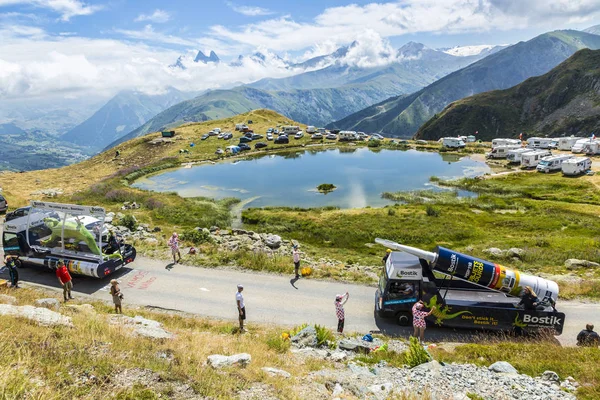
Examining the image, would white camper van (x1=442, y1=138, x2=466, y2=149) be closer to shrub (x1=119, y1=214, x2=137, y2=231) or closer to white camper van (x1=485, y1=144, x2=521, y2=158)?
white camper van (x1=485, y1=144, x2=521, y2=158)

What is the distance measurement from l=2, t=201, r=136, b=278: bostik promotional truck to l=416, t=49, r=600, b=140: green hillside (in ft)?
506

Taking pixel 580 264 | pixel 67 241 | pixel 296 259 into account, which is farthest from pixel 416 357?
pixel 580 264

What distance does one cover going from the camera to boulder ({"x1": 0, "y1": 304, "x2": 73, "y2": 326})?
1112 cm

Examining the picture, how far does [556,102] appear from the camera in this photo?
151 metres

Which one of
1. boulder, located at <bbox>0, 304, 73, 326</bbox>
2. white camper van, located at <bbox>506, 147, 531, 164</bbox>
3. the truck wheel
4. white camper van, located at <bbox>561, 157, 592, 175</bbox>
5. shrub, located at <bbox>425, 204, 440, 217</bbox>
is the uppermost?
white camper van, located at <bbox>506, 147, 531, 164</bbox>

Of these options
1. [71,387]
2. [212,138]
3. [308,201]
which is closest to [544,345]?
[71,387]

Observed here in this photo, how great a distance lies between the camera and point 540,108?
156375mm

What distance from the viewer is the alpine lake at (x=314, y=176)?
5859 centimetres

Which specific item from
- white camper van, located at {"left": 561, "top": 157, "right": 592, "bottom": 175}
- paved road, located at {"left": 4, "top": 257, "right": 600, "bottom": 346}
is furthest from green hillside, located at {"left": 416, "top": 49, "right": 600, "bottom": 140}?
paved road, located at {"left": 4, "top": 257, "right": 600, "bottom": 346}

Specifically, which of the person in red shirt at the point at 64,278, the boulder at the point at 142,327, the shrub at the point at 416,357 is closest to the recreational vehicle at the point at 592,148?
the shrub at the point at 416,357

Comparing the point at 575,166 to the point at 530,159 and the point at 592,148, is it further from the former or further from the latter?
the point at 592,148

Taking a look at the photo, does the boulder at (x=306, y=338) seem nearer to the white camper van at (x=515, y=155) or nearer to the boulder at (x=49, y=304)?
the boulder at (x=49, y=304)

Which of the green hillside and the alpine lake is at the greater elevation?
the green hillside

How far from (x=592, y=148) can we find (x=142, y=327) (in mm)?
101150
